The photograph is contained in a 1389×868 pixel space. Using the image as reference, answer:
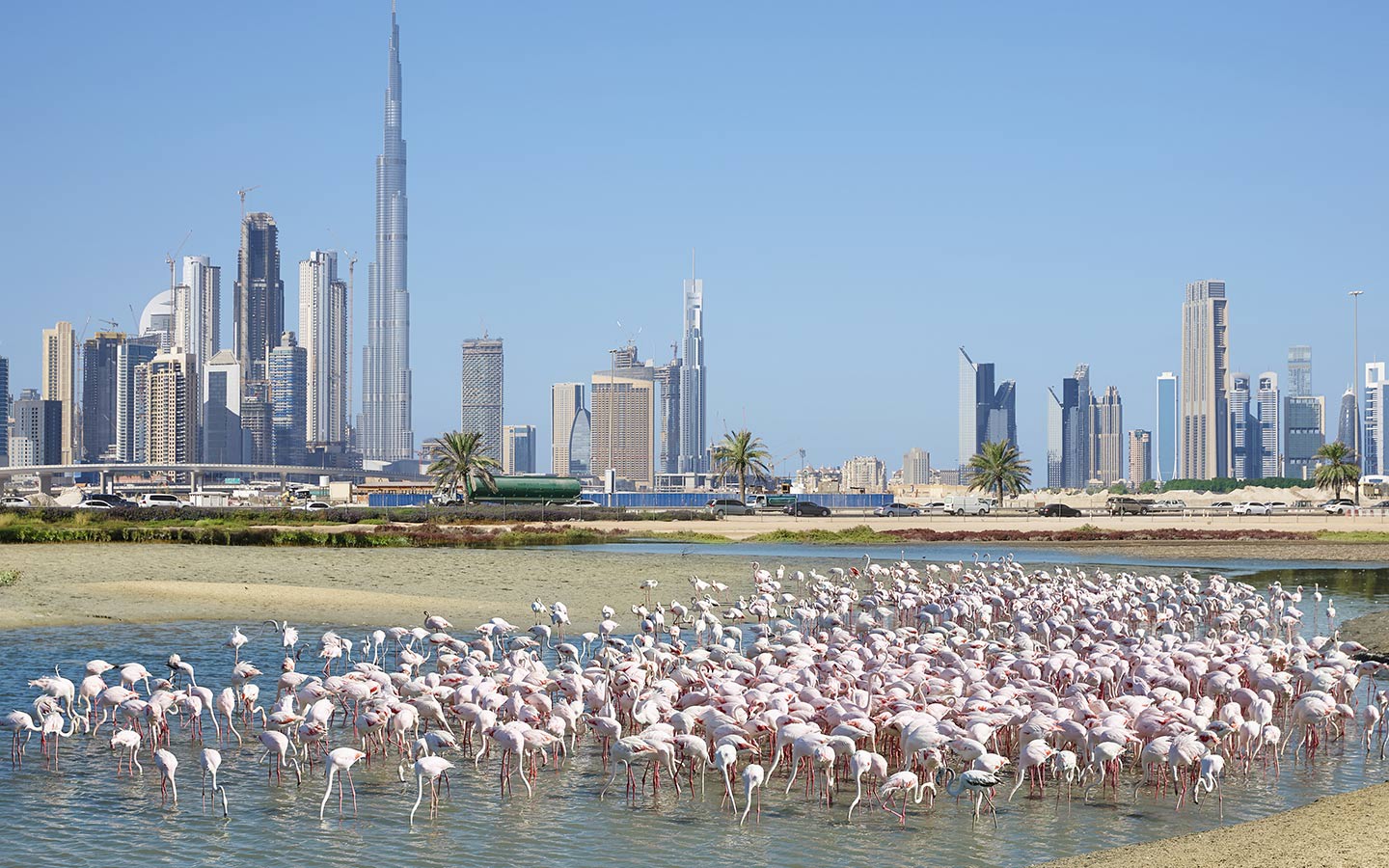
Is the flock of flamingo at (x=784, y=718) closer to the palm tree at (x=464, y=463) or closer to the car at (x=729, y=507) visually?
the car at (x=729, y=507)

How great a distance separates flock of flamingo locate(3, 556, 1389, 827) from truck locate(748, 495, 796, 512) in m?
84.4

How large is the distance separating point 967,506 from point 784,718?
313 feet

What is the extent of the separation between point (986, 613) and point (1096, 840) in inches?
514

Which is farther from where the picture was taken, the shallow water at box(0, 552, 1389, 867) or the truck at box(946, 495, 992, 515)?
the truck at box(946, 495, 992, 515)

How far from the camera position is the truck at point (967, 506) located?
100750 millimetres

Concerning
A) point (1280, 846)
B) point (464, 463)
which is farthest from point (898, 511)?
point (1280, 846)

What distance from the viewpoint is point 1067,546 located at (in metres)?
57.4

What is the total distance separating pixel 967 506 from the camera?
10719cm

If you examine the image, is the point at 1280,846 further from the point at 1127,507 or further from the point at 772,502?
the point at 772,502

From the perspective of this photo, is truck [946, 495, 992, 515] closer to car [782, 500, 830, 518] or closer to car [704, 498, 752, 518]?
car [782, 500, 830, 518]

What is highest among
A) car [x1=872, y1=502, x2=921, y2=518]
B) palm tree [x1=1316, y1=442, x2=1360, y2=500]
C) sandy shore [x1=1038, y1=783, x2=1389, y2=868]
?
palm tree [x1=1316, y1=442, x2=1360, y2=500]

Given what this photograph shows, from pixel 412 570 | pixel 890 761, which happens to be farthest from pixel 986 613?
pixel 412 570

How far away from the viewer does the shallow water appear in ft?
38.6

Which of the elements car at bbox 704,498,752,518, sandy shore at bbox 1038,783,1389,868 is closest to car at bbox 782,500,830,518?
car at bbox 704,498,752,518
